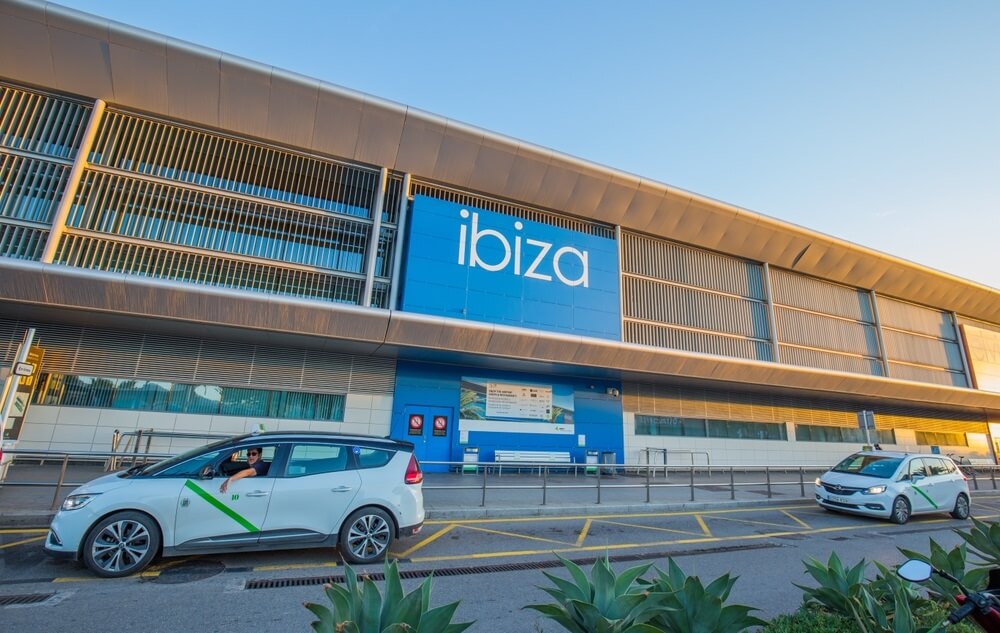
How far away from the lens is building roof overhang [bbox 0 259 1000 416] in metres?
11.9

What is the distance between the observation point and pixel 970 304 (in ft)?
93.3

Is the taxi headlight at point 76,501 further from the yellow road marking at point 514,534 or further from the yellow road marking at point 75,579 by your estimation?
the yellow road marking at point 514,534

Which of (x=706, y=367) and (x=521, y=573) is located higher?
(x=706, y=367)

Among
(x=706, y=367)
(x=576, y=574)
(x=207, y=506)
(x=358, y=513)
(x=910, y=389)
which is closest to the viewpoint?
(x=576, y=574)

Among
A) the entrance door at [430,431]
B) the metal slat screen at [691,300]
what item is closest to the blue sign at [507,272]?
the metal slat screen at [691,300]

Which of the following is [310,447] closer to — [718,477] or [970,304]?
[718,477]

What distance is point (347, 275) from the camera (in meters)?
15.3

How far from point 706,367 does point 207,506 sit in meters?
17.4

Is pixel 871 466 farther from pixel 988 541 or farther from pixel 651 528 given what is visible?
pixel 988 541

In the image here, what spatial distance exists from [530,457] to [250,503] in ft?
40.5

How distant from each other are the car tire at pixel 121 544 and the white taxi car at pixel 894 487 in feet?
44.7

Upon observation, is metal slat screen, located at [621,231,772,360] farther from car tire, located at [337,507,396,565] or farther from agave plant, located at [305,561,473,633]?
agave plant, located at [305,561,473,633]

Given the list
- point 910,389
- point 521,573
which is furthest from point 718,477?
point 521,573

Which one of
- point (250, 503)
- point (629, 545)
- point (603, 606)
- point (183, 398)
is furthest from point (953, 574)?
point (183, 398)
